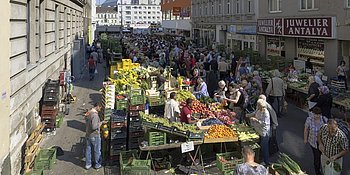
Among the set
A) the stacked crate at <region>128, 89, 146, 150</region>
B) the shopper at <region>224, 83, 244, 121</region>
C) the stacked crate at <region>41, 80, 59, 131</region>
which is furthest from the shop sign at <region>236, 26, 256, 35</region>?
the stacked crate at <region>128, 89, 146, 150</region>

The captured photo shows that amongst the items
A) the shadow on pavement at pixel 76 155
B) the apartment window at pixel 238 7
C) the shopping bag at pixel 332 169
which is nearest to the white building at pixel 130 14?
the apartment window at pixel 238 7

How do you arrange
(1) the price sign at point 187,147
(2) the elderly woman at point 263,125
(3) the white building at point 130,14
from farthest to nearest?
(3) the white building at point 130,14 < (2) the elderly woman at point 263,125 < (1) the price sign at point 187,147

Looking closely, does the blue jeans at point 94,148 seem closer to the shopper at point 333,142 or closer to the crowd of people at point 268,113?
the crowd of people at point 268,113

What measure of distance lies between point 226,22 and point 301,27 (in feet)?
59.7

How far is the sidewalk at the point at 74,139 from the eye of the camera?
956 centimetres

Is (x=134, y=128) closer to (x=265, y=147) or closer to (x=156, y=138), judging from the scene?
(x=156, y=138)

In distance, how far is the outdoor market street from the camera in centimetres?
952

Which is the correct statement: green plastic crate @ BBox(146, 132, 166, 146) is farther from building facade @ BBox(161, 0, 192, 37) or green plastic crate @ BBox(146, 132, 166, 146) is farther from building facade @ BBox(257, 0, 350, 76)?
building facade @ BBox(161, 0, 192, 37)

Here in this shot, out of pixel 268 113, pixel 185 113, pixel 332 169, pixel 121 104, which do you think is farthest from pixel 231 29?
pixel 332 169

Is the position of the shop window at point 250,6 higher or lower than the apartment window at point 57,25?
higher

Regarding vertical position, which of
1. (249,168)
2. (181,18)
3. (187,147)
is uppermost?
(181,18)

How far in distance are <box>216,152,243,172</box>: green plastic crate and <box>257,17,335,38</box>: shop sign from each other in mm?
13496

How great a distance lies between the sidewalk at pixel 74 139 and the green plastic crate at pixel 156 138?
1.55 m

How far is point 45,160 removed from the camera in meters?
9.39
